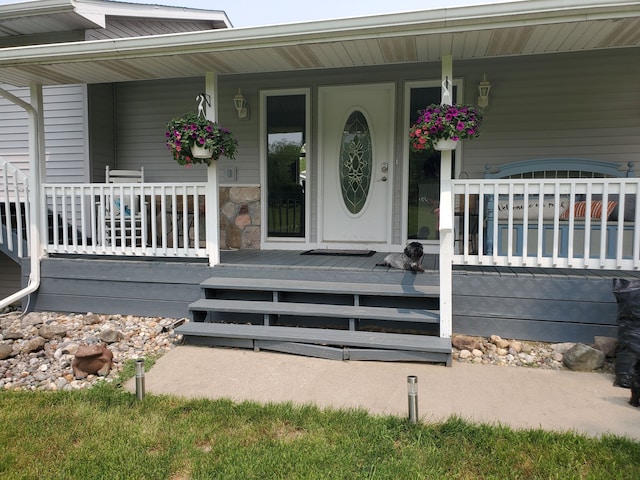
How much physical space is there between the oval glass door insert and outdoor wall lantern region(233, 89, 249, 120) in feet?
3.92

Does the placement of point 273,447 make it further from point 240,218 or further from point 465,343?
point 240,218

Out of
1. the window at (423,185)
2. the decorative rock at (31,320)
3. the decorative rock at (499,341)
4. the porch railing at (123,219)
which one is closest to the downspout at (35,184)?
the porch railing at (123,219)

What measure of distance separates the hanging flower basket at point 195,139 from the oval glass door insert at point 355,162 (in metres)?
1.70

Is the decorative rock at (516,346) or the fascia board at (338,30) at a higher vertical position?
the fascia board at (338,30)

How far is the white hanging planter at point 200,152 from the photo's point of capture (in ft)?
13.3

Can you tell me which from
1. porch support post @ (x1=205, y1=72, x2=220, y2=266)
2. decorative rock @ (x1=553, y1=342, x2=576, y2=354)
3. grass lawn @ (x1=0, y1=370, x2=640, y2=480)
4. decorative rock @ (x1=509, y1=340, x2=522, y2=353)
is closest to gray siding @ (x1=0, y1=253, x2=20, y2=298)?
porch support post @ (x1=205, y1=72, x2=220, y2=266)

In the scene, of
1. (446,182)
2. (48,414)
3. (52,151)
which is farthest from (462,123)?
(52,151)

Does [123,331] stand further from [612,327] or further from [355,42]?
[612,327]

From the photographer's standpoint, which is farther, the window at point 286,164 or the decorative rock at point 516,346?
the window at point 286,164

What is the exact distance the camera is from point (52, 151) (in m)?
5.98

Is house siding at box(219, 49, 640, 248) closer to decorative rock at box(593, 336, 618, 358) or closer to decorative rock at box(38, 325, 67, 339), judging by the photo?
decorative rock at box(593, 336, 618, 358)

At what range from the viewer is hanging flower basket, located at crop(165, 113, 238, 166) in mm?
4035

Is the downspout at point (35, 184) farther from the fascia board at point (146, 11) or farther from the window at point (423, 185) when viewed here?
the window at point (423, 185)

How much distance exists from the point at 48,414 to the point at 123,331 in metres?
1.56
